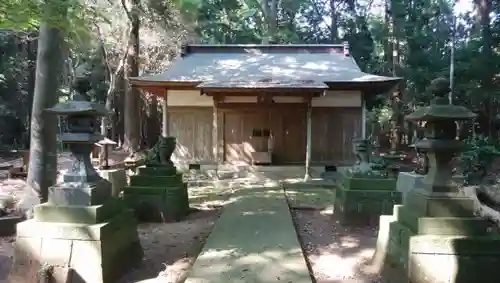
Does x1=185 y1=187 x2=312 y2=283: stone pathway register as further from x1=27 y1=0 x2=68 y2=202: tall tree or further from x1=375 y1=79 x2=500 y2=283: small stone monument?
x1=27 y1=0 x2=68 y2=202: tall tree

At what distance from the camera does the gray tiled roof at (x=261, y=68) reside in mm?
12882

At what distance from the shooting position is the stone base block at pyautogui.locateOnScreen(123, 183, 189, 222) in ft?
25.9

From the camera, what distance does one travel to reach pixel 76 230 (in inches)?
182

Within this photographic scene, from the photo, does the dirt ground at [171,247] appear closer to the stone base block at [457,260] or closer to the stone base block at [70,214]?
the stone base block at [70,214]

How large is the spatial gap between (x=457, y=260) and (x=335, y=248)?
7.43 ft

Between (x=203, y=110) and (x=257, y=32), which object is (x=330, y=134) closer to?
(x=203, y=110)

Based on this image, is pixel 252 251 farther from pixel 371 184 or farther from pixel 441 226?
Answer: pixel 371 184

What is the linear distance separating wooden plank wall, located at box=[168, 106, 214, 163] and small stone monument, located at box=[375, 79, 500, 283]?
962 centimetres

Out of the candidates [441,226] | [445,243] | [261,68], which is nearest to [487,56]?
[261,68]

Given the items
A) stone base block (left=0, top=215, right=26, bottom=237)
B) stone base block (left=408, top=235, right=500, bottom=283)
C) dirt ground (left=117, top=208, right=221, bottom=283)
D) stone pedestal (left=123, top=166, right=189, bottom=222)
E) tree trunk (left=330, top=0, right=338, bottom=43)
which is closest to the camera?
stone base block (left=408, top=235, right=500, bottom=283)

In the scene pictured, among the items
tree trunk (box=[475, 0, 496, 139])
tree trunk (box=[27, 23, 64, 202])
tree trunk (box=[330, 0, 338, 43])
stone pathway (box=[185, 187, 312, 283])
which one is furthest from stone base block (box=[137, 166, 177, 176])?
tree trunk (box=[330, 0, 338, 43])

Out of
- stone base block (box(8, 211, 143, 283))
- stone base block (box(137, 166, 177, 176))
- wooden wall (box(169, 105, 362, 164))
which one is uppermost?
wooden wall (box(169, 105, 362, 164))

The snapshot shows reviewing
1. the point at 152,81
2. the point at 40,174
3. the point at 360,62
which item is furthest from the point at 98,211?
the point at 360,62

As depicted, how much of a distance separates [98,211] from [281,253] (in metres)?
2.24
